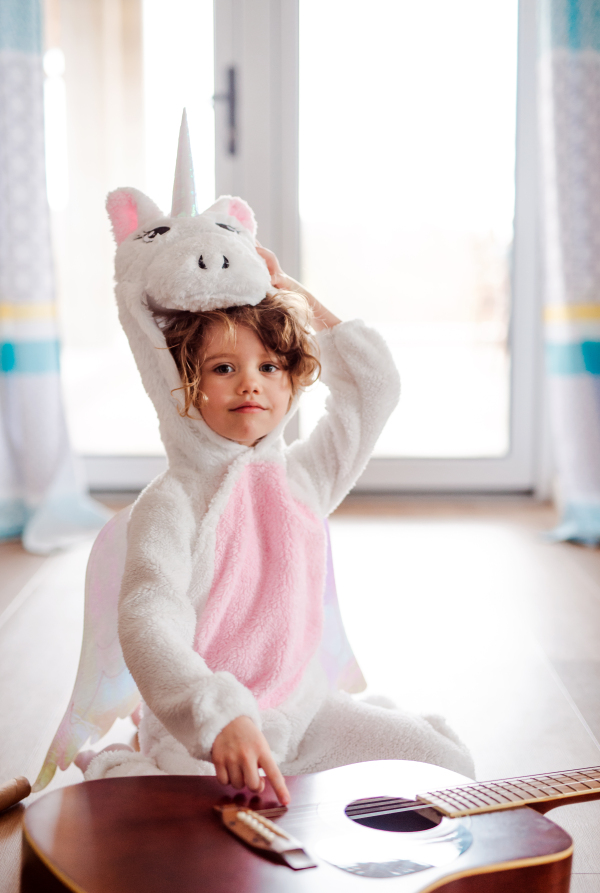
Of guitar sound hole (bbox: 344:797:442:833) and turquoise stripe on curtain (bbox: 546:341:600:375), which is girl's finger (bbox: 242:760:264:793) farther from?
turquoise stripe on curtain (bbox: 546:341:600:375)

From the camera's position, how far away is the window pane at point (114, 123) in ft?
8.35

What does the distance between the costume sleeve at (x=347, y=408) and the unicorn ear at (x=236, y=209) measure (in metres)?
0.18

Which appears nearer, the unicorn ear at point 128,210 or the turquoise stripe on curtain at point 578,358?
the unicorn ear at point 128,210

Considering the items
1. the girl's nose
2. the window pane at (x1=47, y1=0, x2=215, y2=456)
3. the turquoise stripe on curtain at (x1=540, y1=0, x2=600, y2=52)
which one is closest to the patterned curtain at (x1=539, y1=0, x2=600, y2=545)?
the turquoise stripe on curtain at (x1=540, y1=0, x2=600, y2=52)

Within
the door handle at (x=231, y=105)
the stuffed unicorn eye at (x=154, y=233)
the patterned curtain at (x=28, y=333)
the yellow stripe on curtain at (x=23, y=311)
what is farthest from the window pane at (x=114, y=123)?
the stuffed unicorn eye at (x=154, y=233)

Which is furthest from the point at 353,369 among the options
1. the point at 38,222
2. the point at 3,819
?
the point at 38,222

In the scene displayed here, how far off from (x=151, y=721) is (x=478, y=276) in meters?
2.10

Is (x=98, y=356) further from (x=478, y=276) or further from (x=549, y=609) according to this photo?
(x=549, y=609)

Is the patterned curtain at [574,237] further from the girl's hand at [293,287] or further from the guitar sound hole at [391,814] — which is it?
the guitar sound hole at [391,814]

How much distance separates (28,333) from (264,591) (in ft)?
5.26

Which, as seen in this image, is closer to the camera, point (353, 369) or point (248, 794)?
point (248, 794)

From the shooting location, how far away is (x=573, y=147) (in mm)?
2277

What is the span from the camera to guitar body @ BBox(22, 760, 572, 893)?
624 mm

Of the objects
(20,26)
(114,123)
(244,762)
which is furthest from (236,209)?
(114,123)
